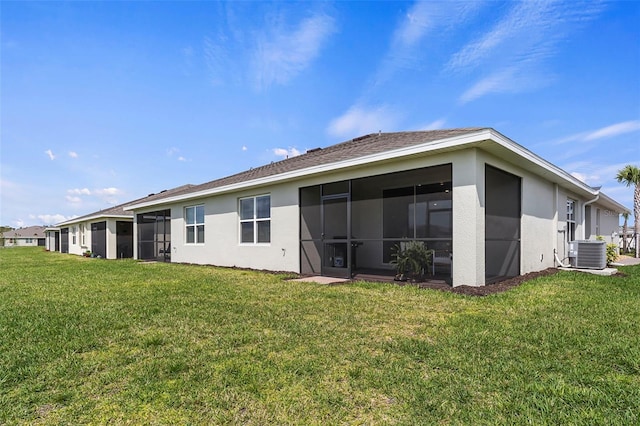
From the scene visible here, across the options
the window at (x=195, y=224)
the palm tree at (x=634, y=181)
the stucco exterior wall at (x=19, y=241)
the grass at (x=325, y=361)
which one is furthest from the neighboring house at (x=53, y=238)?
the palm tree at (x=634, y=181)

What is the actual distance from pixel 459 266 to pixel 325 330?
3764 millimetres

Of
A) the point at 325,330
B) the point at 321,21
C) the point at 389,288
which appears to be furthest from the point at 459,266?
the point at 321,21

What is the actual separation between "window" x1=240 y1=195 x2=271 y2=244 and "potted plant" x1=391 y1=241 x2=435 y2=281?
4501mm

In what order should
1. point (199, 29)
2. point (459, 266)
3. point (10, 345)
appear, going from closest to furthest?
point (10, 345) < point (459, 266) < point (199, 29)

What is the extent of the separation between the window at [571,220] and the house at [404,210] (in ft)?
0.25

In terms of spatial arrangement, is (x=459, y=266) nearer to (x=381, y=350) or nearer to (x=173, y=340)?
(x=381, y=350)

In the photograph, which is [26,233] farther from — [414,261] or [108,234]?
[414,261]

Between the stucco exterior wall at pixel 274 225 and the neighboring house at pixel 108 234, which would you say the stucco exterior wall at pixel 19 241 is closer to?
the neighboring house at pixel 108 234

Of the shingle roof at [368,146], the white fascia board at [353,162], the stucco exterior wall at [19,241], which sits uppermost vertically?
the shingle roof at [368,146]

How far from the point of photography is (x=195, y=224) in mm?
13984

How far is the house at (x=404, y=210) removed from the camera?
6543 millimetres

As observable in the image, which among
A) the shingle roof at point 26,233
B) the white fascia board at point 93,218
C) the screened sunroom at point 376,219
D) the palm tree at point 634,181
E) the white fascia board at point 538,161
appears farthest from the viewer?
the shingle roof at point 26,233

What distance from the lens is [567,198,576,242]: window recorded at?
11.9 m

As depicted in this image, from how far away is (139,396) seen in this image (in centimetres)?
243
